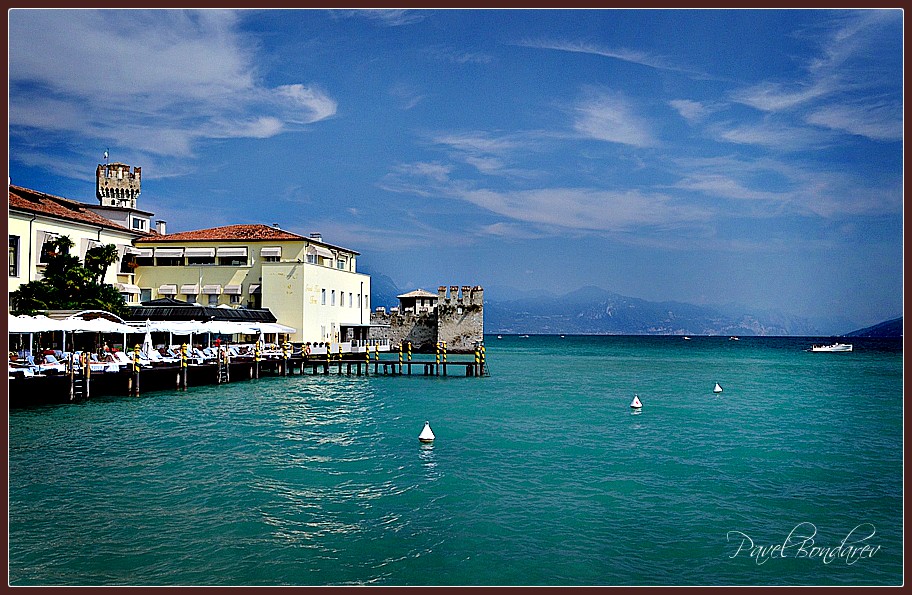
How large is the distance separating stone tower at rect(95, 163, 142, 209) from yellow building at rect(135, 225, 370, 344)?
19.9 meters

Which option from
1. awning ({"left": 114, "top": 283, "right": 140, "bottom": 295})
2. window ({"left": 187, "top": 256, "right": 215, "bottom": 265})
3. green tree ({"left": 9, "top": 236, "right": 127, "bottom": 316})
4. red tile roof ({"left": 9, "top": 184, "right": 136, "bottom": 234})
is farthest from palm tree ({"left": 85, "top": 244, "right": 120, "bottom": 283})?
window ({"left": 187, "top": 256, "right": 215, "bottom": 265})

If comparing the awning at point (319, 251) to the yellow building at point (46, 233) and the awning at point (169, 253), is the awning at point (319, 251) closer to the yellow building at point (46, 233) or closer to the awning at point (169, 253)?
the awning at point (169, 253)

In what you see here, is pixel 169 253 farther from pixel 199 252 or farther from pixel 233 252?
pixel 233 252

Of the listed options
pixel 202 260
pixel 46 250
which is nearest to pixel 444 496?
pixel 46 250

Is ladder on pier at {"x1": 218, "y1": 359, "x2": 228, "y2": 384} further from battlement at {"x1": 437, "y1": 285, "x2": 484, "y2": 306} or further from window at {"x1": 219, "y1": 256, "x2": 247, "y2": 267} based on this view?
battlement at {"x1": 437, "y1": 285, "x2": 484, "y2": 306}

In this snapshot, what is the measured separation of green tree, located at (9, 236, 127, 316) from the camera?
2891cm

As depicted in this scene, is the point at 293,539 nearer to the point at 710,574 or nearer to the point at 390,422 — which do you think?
the point at 710,574

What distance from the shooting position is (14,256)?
100 feet

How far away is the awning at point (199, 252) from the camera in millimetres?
44438

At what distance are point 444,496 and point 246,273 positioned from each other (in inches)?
1395

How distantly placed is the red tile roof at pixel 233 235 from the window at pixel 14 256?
551 inches
